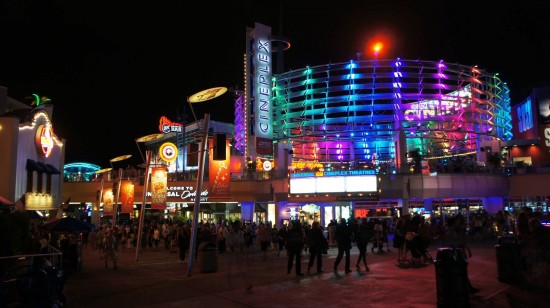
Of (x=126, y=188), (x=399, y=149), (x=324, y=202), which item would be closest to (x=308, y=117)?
(x=399, y=149)

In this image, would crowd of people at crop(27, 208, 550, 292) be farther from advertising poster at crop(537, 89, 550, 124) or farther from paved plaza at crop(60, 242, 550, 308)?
advertising poster at crop(537, 89, 550, 124)

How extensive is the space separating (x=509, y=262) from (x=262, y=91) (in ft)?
111

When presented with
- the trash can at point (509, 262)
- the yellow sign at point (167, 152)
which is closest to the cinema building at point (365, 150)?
the yellow sign at point (167, 152)

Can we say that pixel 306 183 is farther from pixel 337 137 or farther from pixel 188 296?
pixel 188 296

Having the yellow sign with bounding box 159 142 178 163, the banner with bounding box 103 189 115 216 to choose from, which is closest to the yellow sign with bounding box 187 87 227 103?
the yellow sign with bounding box 159 142 178 163

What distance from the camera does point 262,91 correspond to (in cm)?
4344

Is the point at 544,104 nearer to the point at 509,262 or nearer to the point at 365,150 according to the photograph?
the point at 365,150

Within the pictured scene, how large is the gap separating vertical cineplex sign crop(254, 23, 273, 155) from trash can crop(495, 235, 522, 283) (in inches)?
1209

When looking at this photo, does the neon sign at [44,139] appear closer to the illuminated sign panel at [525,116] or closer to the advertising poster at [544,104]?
the advertising poster at [544,104]

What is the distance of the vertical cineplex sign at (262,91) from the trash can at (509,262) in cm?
3070

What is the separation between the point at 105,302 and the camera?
36.2 feet

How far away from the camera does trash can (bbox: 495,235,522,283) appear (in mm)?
11359

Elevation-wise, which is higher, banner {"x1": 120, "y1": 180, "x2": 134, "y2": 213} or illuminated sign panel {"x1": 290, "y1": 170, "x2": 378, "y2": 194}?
illuminated sign panel {"x1": 290, "y1": 170, "x2": 378, "y2": 194}

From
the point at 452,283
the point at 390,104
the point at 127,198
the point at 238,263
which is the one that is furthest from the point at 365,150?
the point at 452,283
